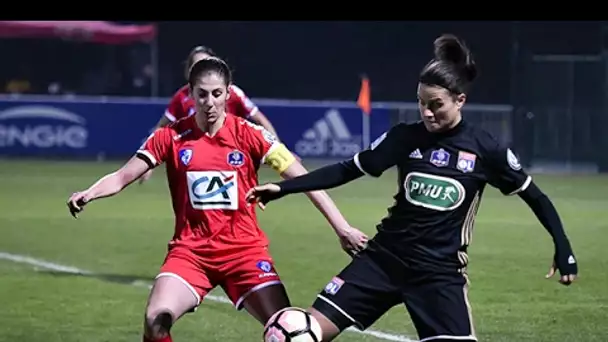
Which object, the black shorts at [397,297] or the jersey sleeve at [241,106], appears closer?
the black shorts at [397,297]

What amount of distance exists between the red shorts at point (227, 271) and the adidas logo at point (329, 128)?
20.0 meters

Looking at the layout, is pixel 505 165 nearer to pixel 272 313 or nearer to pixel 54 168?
pixel 272 313

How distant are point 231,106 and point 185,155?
4330 millimetres

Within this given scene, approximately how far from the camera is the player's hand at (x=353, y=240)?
6578 millimetres

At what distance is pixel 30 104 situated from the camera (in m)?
26.6

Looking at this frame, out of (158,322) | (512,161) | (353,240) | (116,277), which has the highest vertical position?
(512,161)

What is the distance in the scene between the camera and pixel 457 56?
647 cm

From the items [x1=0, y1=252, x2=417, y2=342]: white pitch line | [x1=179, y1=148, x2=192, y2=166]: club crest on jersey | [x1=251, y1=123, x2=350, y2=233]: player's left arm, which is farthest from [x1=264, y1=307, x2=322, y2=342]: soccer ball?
[x1=0, y1=252, x2=417, y2=342]: white pitch line

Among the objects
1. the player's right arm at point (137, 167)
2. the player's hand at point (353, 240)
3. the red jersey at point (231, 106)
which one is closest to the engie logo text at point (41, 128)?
the red jersey at point (231, 106)

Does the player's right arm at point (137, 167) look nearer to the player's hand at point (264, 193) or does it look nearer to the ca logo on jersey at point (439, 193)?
the player's hand at point (264, 193)

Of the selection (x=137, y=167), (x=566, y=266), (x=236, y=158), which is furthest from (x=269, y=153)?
(x=566, y=266)

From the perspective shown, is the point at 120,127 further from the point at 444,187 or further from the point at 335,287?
the point at 444,187
